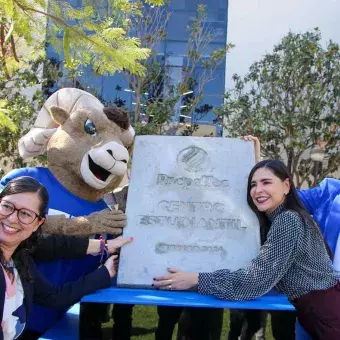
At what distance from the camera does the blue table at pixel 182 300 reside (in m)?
2.51

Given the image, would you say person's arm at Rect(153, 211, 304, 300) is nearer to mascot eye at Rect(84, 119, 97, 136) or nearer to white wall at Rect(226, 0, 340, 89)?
mascot eye at Rect(84, 119, 97, 136)

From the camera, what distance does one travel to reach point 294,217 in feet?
8.37

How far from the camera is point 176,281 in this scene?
2.76 m

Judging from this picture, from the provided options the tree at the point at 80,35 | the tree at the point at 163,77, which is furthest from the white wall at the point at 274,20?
the tree at the point at 80,35

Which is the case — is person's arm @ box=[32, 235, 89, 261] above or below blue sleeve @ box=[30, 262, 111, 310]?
above

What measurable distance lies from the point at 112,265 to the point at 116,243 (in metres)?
0.12

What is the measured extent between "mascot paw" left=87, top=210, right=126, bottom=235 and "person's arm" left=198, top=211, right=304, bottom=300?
69cm

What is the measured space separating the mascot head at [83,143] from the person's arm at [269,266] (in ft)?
3.28

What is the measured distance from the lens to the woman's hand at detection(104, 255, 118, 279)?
110 inches

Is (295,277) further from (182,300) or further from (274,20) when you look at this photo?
(274,20)

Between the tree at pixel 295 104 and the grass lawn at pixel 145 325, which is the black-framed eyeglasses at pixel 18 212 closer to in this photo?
the grass lawn at pixel 145 325

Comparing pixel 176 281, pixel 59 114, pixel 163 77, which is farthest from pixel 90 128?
pixel 163 77

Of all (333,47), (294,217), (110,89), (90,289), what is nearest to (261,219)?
(294,217)

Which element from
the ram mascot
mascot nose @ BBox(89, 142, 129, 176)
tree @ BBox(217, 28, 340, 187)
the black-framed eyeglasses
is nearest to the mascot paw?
the ram mascot
